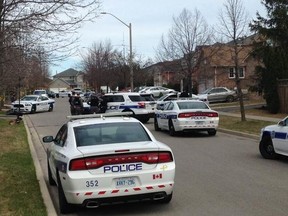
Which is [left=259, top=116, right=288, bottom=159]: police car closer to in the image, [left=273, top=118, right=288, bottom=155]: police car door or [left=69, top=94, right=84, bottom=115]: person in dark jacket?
[left=273, top=118, right=288, bottom=155]: police car door

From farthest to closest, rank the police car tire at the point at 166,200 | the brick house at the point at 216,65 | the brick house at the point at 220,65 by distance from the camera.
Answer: the brick house at the point at 220,65, the brick house at the point at 216,65, the police car tire at the point at 166,200

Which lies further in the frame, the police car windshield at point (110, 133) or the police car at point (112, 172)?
the police car windshield at point (110, 133)

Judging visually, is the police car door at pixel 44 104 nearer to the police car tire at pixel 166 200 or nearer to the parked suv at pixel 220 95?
the parked suv at pixel 220 95

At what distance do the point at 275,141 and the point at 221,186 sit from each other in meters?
3.71

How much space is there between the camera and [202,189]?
880cm

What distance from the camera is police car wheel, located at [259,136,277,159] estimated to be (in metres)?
12.6

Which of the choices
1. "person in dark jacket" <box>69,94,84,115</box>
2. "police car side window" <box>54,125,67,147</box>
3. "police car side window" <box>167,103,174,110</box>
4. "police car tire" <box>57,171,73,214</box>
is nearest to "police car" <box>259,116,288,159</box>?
"police car side window" <box>54,125,67,147</box>

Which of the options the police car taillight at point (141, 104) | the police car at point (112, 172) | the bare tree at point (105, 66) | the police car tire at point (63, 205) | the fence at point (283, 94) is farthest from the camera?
the bare tree at point (105, 66)

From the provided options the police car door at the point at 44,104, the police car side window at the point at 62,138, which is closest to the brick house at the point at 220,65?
the police car door at the point at 44,104

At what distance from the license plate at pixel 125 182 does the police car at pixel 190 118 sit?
39.4 feet

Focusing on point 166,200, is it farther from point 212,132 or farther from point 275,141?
point 212,132

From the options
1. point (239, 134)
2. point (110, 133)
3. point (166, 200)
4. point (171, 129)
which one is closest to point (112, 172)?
point (110, 133)

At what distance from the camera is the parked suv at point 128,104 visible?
26.6m

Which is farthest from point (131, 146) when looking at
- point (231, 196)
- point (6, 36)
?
point (6, 36)
